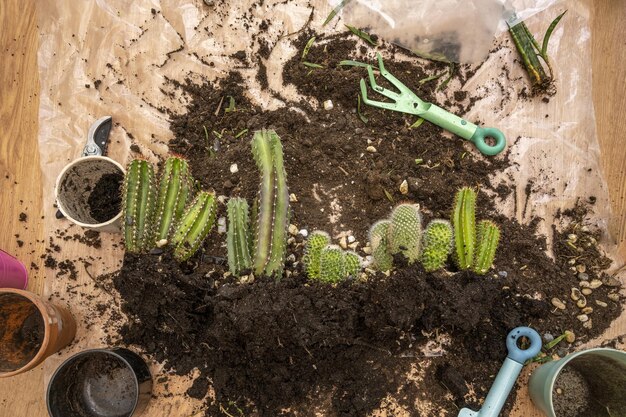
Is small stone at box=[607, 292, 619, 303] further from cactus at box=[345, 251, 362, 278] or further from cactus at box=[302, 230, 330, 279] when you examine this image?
cactus at box=[302, 230, 330, 279]

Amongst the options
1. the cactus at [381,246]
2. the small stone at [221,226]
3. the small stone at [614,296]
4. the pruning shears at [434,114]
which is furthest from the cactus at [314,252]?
the small stone at [614,296]

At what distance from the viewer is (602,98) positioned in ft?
6.64

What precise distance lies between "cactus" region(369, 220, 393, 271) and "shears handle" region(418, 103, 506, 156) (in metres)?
0.49

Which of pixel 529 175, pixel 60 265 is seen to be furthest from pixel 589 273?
pixel 60 265

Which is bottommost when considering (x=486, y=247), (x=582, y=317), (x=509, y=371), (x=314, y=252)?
(x=509, y=371)

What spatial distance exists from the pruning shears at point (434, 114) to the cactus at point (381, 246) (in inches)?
19.3

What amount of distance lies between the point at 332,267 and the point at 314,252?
106 mm

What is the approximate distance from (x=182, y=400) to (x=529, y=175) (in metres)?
1.69

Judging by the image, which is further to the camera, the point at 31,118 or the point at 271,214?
the point at 31,118

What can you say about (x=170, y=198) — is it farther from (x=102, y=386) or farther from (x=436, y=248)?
(x=436, y=248)

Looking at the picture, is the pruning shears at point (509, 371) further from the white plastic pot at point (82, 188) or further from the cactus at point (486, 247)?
the white plastic pot at point (82, 188)

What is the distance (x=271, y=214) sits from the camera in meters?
1.69

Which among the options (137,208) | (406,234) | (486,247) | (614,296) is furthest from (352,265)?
(614,296)

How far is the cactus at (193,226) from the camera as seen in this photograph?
173 centimetres
